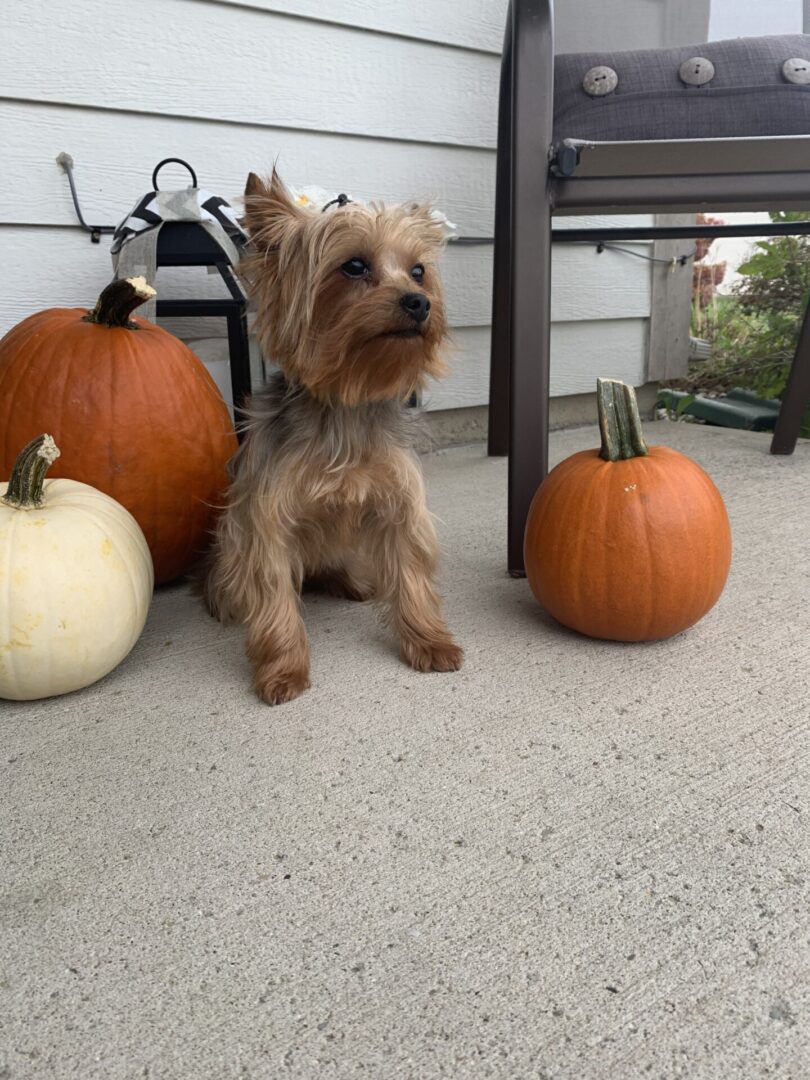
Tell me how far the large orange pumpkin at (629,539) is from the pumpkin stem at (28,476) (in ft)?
3.48

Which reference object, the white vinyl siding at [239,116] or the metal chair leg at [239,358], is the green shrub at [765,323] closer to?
the white vinyl siding at [239,116]

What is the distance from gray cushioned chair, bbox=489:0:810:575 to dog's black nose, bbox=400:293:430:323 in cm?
46

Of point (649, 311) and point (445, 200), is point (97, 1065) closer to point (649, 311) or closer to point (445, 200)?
point (445, 200)

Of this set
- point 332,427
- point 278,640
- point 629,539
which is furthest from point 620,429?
point 278,640

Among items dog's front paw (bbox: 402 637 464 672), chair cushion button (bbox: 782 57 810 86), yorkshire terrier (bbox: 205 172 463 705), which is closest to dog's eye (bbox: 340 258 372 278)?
yorkshire terrier (bbox: 205 172 463 705)

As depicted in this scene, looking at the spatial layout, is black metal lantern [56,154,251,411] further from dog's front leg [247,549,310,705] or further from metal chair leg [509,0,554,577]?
dog's front leg [247,549,310,705]

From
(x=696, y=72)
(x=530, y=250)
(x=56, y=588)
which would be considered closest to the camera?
(x=56, y=588)

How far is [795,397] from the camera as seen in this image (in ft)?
10.8

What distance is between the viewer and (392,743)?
4.81 ft

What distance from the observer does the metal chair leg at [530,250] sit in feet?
6.30

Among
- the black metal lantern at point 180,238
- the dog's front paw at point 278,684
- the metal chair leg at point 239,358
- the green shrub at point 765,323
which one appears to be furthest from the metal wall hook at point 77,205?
the green shrub at point 765,323

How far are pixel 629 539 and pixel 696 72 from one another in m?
1.30

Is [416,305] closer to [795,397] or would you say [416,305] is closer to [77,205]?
[77,205]

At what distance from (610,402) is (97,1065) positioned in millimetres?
1505
